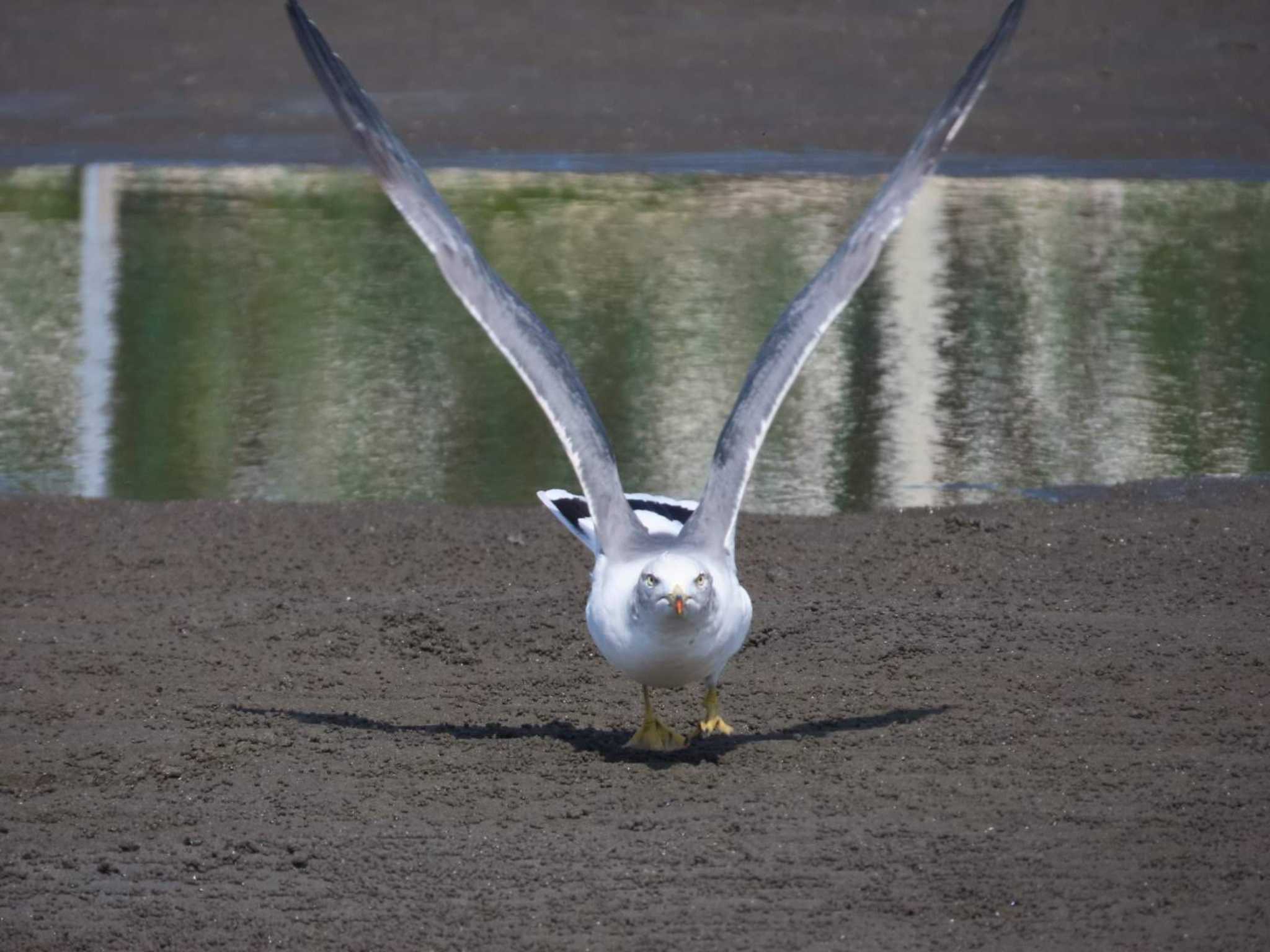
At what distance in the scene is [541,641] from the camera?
28.4ft

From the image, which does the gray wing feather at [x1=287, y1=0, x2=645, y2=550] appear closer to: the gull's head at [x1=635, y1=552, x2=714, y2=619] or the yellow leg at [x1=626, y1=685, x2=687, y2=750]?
the gull's head at [x1=635, y1=552, x2=714, y2=619]

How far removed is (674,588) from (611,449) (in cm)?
121

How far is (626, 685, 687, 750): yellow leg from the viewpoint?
23.7ft

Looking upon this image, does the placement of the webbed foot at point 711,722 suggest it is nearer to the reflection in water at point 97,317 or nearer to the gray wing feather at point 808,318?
the gray wing feather at point 808,318

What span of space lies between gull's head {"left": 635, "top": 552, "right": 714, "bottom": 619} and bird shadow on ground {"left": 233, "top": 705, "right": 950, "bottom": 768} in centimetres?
92

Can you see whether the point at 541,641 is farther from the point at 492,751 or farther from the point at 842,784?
the point at 842,784

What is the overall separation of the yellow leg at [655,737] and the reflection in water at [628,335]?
433 centimetres

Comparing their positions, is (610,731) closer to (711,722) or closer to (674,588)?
(711,722)

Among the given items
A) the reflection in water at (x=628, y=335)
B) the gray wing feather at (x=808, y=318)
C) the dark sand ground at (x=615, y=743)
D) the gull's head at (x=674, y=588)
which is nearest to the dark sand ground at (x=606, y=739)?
the dark sand ground at (x=615, y=743)

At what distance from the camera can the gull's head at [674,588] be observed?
632cm

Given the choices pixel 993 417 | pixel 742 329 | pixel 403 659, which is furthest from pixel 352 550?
pixel 742 329

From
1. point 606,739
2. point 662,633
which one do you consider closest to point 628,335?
point 606,739

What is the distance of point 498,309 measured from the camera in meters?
7.34

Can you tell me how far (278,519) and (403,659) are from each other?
2.41 m
